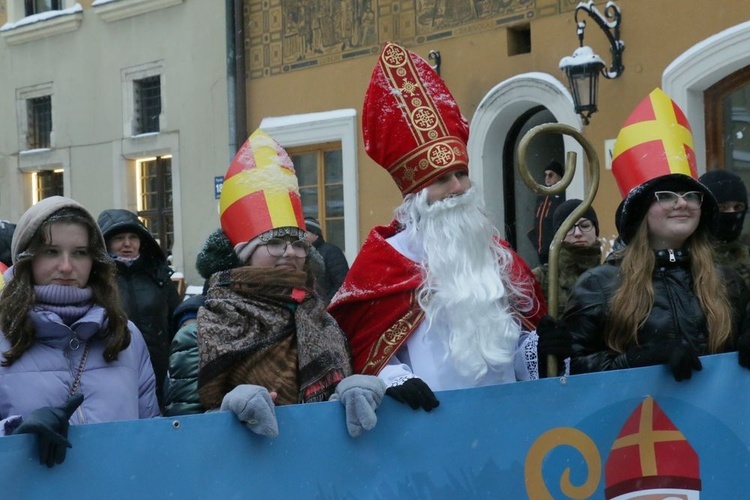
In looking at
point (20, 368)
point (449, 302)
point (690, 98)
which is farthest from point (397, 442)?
point (690, 98)

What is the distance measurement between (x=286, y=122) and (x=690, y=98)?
5.05 meters

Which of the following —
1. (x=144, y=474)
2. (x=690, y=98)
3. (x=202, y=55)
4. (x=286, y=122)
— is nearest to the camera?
(x=144, y=474)

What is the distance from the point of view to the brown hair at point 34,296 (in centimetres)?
326

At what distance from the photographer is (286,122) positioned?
13648mm

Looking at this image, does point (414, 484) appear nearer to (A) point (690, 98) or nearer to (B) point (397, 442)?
(B) point (397, 442)

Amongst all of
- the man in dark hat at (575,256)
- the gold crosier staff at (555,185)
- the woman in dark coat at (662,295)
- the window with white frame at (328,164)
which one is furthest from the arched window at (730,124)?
the woman in dark coat at (662,295)

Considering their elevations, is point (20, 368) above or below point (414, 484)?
above

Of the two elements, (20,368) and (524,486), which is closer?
(20,368)

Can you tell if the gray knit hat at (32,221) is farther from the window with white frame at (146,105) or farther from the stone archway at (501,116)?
the window with white frame at (146,105)

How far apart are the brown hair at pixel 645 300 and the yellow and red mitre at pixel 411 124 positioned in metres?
0.71

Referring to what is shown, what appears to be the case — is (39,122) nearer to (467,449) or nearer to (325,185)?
(325,185)

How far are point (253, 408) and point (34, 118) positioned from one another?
1503 centimetres

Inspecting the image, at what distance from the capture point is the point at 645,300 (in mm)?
3746

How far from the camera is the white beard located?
3.96 metres
